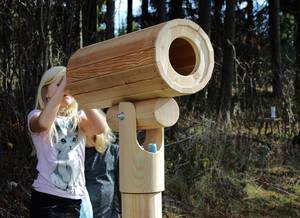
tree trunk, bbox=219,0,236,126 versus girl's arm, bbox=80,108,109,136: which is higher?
tree trunk, bbox=219,0,236,126

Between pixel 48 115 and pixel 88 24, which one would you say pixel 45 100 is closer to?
pixel 48 115

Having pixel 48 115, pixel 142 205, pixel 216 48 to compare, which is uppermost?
pixel 216 48

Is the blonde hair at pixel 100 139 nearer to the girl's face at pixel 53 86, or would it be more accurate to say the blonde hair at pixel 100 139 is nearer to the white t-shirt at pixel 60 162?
the white t-shirt at pixel 60 162

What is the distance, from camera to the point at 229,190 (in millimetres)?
6301

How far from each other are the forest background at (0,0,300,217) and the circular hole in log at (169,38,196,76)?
2.98 m

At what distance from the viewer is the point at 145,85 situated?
1800mm

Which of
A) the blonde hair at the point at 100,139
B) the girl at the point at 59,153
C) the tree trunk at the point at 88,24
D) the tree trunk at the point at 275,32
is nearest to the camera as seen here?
the girl at the point at 59,153

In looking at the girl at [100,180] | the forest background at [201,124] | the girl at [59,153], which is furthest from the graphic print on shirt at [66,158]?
A: the forest background at [201,124]

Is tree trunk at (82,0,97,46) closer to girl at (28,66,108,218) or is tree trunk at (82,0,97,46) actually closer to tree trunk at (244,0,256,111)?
girl at (28,66,108,218)

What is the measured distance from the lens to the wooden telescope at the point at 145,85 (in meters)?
1.78

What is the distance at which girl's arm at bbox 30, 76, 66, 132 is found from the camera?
2.49 m

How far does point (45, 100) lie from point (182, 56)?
1.11 m

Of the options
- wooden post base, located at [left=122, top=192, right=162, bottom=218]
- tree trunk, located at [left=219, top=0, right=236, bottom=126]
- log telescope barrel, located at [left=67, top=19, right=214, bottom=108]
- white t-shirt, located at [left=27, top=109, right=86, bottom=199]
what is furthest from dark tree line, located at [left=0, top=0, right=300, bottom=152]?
wooden post base, located at [left=122, top=192, right=162, bottom=218]

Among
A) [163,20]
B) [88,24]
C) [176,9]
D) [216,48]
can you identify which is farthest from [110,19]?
[176,9]
